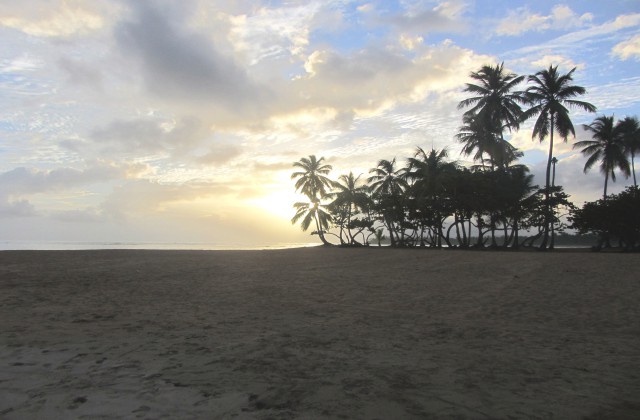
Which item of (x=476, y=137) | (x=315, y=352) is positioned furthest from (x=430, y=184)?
(x=315, y=352)

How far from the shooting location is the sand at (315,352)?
3.58 meters

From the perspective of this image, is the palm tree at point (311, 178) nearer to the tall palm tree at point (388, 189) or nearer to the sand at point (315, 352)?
the tall palm tree at point (388, 189)

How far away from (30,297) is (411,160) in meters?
37.8

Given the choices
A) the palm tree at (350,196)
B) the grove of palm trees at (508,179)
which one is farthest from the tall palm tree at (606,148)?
the palm tree at (350,196)

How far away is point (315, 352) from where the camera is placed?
531 centimetres

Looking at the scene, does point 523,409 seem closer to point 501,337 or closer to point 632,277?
point 501,337

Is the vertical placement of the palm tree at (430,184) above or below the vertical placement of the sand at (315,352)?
above

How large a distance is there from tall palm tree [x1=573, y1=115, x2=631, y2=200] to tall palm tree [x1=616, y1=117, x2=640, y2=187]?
1.13ft

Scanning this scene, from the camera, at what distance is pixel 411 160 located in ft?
140

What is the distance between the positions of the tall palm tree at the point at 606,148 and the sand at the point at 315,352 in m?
32.7

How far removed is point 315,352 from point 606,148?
140ft

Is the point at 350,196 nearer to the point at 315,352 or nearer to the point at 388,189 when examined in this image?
the point at 388,189

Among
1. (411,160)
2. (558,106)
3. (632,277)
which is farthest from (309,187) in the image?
(632,277)

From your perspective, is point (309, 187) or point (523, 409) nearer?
point (523, 409)
